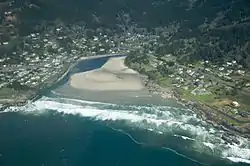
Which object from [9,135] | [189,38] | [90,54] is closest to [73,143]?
[9,135]

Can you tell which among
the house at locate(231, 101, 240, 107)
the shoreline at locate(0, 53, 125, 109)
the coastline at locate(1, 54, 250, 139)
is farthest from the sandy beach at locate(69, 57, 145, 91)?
the house at locate(231, 101, 240, 107)

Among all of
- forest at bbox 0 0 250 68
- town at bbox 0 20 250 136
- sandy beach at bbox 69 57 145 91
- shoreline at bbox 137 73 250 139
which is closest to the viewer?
shoreline at bbox 137 73 250 139

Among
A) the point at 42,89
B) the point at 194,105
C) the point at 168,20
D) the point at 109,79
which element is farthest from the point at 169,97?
the point at 168,20

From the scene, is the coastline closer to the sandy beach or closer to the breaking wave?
the breaking wave

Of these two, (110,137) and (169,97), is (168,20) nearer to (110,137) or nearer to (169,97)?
(169,97)

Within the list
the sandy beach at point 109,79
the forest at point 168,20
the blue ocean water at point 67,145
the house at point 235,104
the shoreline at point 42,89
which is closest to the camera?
the blue ocean water at point 67,145

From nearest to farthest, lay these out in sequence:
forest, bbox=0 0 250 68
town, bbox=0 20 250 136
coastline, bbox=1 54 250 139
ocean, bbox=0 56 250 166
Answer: ocean, bbox=0 56 250 166, coastline, bbox=1 54 250 139, town, bbox=0 20 250 136, forest, bbox=0 0 250 68

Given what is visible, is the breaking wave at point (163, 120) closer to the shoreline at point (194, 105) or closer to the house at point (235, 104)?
the shoreline at point (194, 105)

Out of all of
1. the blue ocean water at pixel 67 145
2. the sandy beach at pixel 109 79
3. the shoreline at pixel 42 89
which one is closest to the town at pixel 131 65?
the shoreline at pixel 42 89
